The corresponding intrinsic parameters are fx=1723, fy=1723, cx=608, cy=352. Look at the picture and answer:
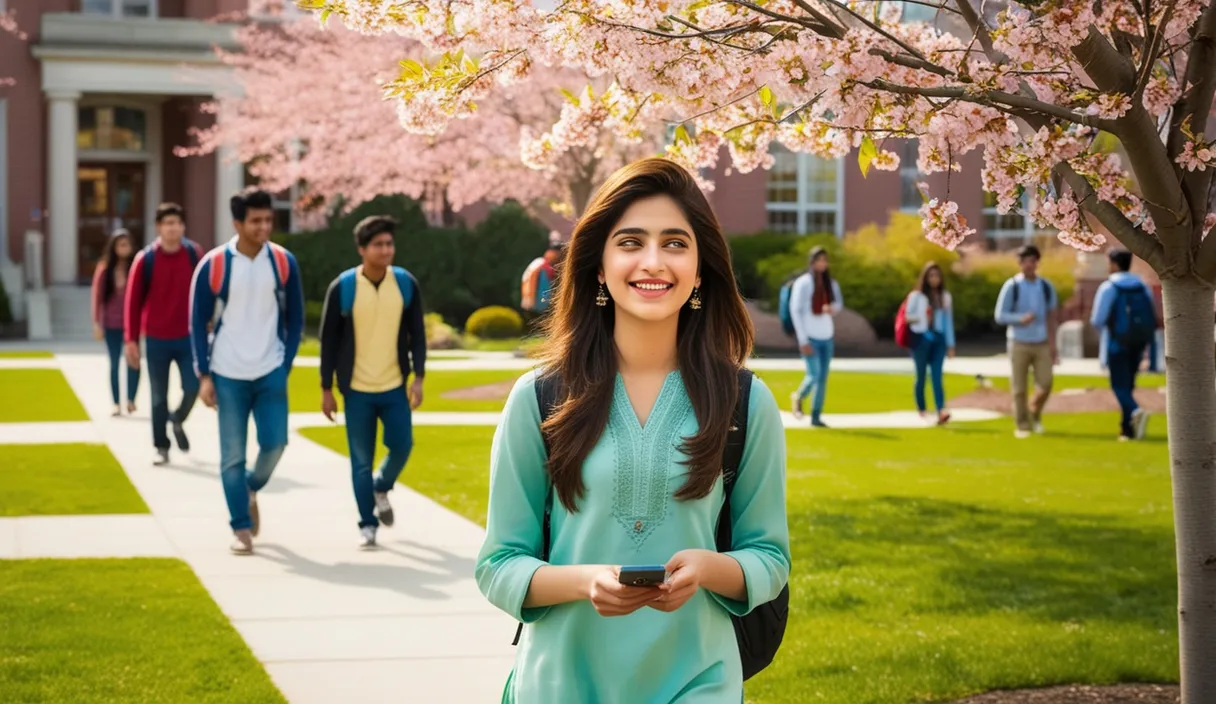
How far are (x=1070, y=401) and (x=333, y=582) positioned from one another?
13712 millimetres

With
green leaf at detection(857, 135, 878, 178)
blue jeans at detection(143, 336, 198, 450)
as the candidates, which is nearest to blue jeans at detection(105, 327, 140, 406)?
blue jeans at detection(143, 336, 198, 450)

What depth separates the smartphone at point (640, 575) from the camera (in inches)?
117

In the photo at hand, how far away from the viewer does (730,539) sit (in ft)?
11.2

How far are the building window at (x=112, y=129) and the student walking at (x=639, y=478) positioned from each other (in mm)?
37087

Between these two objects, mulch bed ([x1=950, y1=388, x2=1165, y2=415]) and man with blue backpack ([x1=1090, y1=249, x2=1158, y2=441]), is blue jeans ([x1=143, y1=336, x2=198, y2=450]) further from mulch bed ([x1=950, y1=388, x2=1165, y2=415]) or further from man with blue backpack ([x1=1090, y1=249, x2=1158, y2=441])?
mulch bed ([x1=950, y1=388, x2=1165, y2=415])

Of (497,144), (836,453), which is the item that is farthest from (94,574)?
(497,144)

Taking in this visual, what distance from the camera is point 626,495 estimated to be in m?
3.27

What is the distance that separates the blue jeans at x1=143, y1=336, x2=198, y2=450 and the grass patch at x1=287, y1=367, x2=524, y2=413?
308 cm

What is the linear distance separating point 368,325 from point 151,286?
4.43m

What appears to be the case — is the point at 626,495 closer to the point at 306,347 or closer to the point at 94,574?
the point at 94,574

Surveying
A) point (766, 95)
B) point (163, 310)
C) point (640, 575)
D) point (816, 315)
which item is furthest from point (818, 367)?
point (640, 575)

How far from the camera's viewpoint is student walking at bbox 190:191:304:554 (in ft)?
30.2

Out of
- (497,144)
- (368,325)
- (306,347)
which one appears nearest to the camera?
(368,325)

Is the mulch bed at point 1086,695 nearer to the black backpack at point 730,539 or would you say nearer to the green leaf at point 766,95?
the green leaf at point 766,95
